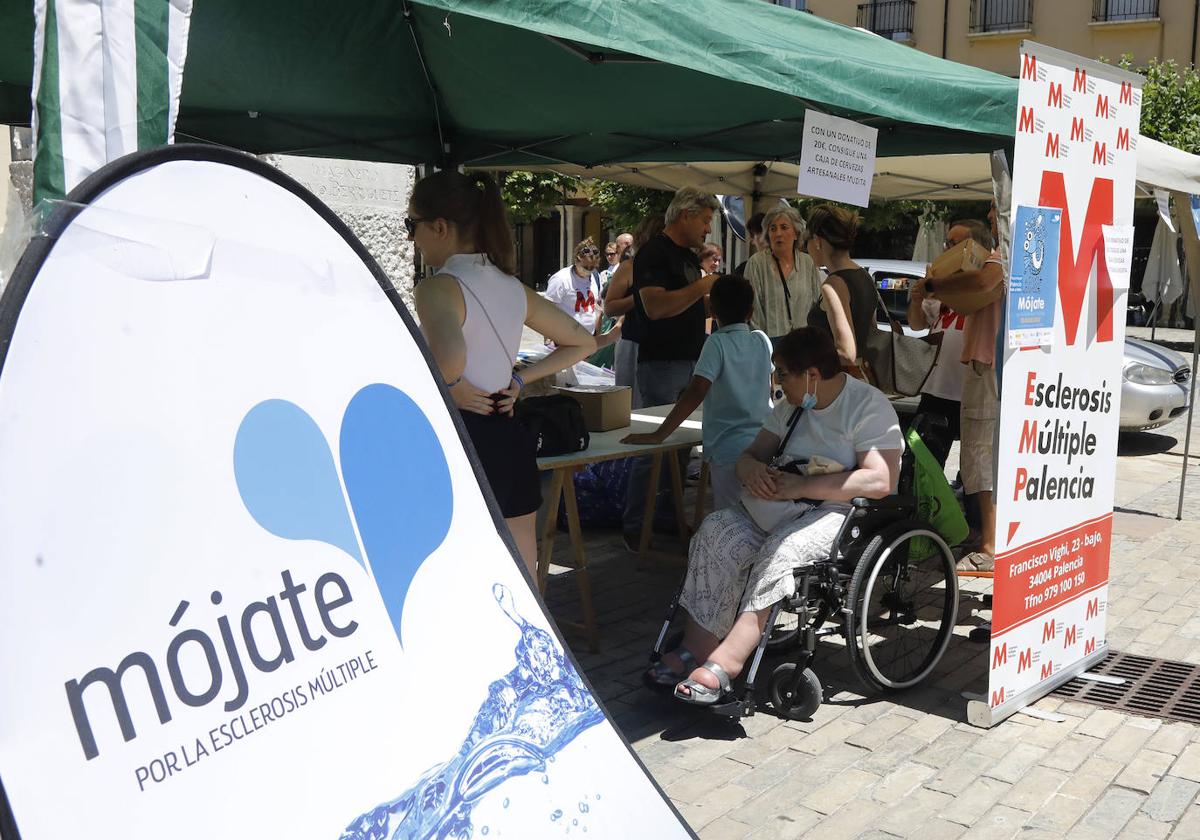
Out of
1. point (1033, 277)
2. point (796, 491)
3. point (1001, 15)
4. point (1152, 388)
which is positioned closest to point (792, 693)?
point (796, 491)

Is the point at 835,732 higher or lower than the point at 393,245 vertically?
lower

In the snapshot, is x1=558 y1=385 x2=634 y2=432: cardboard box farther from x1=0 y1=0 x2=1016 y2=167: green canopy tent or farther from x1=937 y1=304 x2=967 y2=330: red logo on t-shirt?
x1=937 y1=304 x2=967 y2=330: red logo on t-shirt

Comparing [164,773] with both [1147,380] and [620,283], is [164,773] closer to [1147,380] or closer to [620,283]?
[620,283]

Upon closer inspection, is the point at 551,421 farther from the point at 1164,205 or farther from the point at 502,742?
the point at 1164,205

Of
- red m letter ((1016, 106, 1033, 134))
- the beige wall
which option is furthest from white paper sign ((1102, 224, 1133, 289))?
the beige wall

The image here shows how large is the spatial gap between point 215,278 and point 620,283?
530 cm

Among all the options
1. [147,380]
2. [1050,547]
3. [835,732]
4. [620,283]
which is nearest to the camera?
[147,380]

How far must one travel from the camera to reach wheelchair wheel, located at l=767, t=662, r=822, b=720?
160 inches

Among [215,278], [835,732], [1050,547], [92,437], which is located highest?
[215,278]

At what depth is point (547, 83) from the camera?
5105 mm

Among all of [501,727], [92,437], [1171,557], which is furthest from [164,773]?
[1171,557]

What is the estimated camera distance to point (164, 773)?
149cm

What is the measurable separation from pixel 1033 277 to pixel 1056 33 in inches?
1156

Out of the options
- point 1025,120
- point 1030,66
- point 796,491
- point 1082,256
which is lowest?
point 796,491
